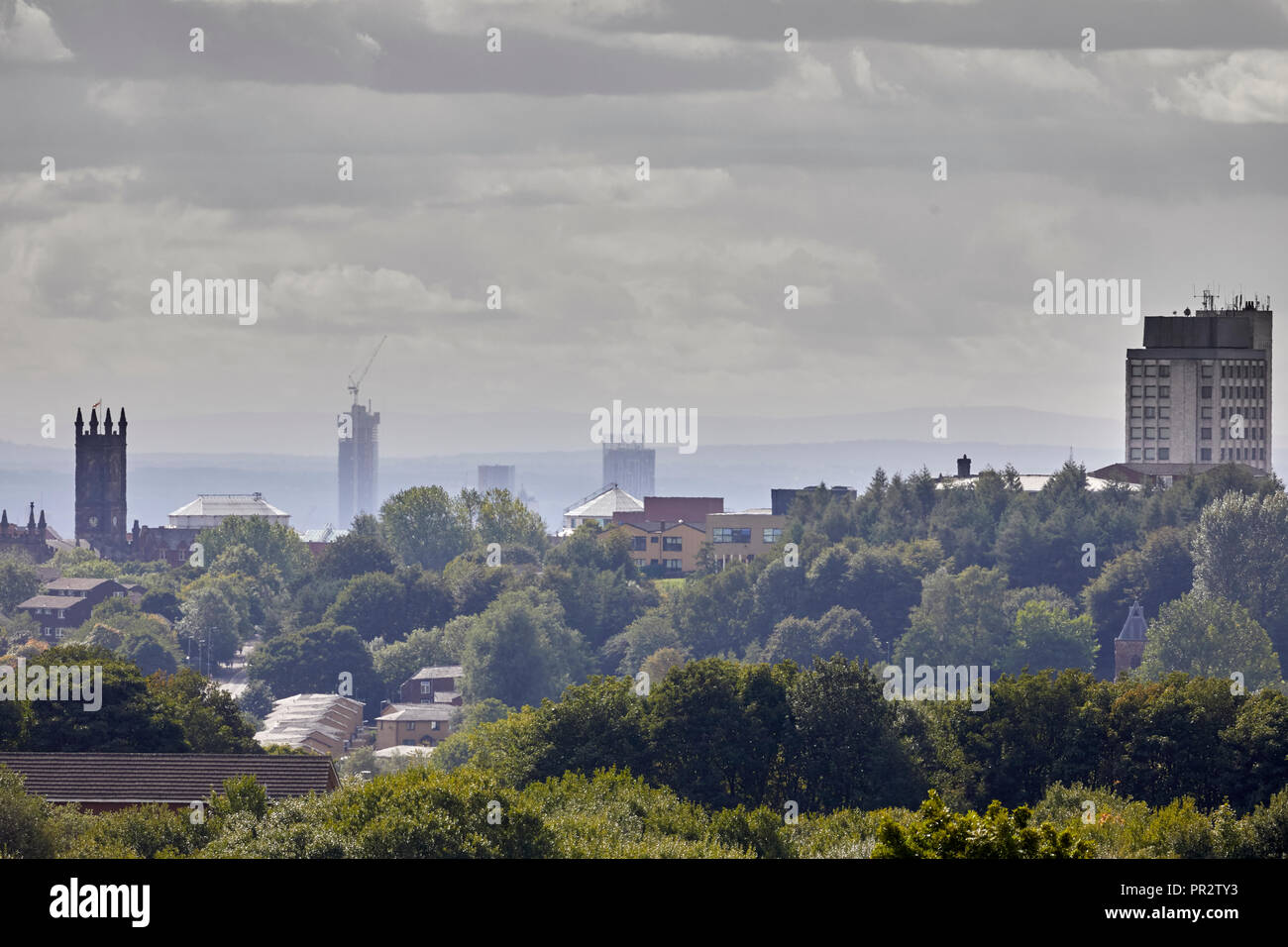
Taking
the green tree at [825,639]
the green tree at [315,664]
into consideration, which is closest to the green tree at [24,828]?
the green tree at [315,664]

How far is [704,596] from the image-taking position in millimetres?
191875

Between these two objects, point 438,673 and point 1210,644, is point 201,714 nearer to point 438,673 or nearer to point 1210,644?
point 1210,644

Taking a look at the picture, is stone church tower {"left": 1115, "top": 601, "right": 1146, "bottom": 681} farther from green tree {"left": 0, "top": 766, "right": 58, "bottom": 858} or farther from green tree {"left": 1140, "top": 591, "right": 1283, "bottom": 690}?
green tree {"left": 0, "top": 766, "right": 58, "bottom": 858}

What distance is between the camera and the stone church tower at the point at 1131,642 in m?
169

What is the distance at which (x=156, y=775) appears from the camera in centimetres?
5844

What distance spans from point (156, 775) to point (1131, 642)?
125m

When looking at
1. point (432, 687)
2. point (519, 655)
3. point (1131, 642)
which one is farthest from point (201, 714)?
point (1131, 642)

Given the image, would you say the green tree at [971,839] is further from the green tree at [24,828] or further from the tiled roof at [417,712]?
the tiled roof at [417,712]

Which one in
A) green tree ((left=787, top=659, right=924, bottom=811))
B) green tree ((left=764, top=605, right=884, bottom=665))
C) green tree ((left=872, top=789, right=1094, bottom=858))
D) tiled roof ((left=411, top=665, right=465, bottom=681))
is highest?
green tree ((left=872, top=789, right=1094, bottom=858))

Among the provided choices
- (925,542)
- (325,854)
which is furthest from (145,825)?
(925,542)

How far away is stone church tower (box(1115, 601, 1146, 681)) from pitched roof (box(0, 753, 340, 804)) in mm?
119084

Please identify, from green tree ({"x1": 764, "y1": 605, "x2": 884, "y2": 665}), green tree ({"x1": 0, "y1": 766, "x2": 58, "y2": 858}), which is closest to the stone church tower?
green tree ({"x1": 764, "y1": 605, "x2": 884, "y2": 665})

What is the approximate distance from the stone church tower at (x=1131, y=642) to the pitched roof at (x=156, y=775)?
119 meters

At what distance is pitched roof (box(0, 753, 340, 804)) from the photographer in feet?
188
